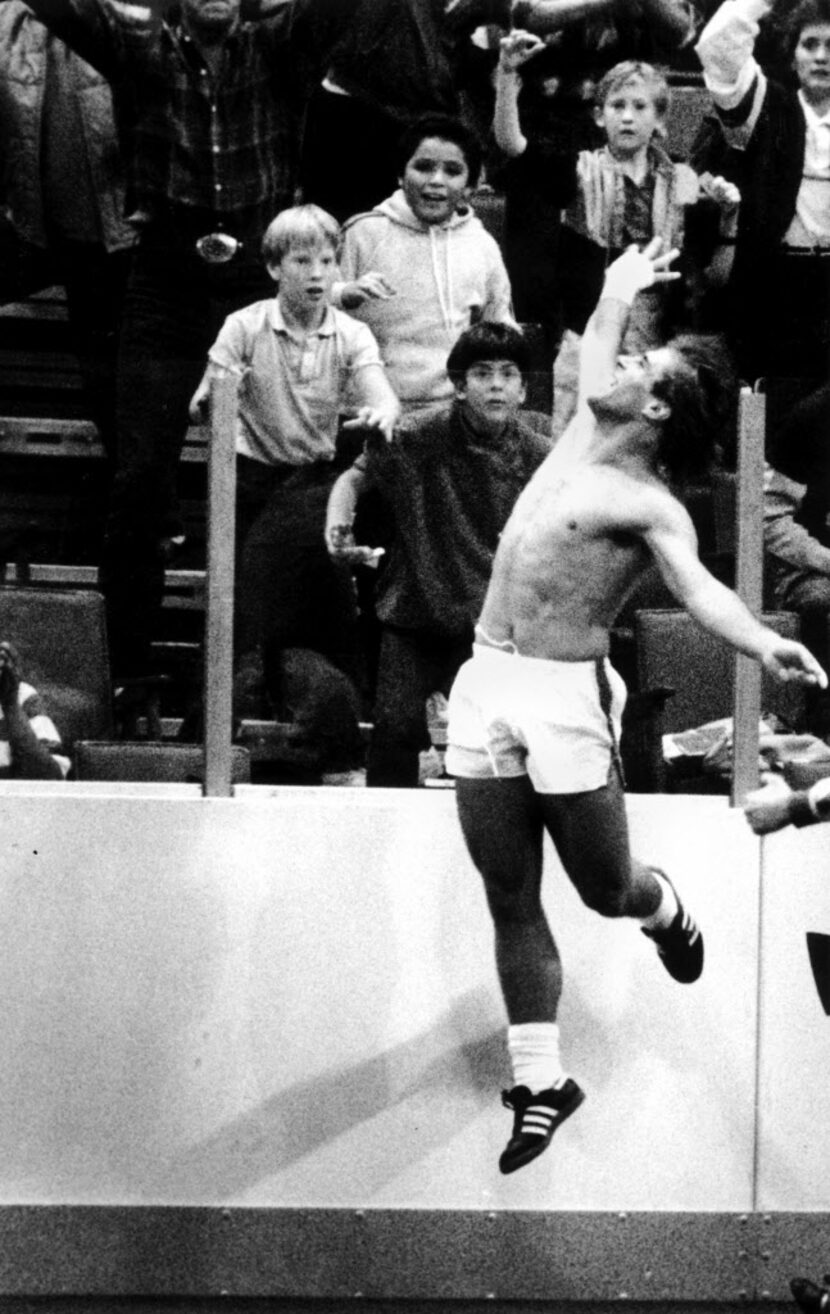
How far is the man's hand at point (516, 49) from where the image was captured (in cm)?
626

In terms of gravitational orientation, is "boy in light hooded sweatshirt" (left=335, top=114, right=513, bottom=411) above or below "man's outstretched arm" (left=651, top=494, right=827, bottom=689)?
above

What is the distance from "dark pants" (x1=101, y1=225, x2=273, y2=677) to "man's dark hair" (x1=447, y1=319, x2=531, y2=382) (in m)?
0.57

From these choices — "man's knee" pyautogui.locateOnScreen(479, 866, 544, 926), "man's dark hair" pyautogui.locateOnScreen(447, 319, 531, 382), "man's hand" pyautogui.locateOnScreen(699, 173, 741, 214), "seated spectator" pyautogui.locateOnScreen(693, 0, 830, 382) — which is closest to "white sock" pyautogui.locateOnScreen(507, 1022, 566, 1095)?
"man's knee" pyautogui.locateOnScreen(479, 866, 544, 926)

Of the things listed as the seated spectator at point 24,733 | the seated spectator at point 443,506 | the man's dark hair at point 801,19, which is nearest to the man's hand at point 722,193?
the man's dark hair at point 801,19

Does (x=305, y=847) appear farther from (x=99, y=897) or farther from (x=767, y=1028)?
(x=767, y=1028)

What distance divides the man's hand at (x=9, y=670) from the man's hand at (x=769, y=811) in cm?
159

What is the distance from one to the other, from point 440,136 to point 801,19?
111 centimetres

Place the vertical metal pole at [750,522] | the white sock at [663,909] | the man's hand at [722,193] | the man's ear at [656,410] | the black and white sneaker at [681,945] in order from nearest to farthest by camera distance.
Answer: the man's ear at [656,410]
the white sock at [663,909]
the black and white sneaker at [681,945]
the vertical metal pole at [750,522]
the man's hand at [722,193]

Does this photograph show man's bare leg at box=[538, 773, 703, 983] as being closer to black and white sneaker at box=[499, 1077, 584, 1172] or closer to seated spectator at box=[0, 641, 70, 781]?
black and white sneaker at box=[499, 1077, 584, 1172]

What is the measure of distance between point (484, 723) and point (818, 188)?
218cm

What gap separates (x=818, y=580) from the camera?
5.47 m

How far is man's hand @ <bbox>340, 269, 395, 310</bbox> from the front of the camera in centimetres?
585

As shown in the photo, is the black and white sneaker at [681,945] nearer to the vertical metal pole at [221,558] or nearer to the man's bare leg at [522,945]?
the man's bare leg at [522,945]

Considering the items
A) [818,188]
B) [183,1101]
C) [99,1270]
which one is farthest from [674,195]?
[99,1270]
